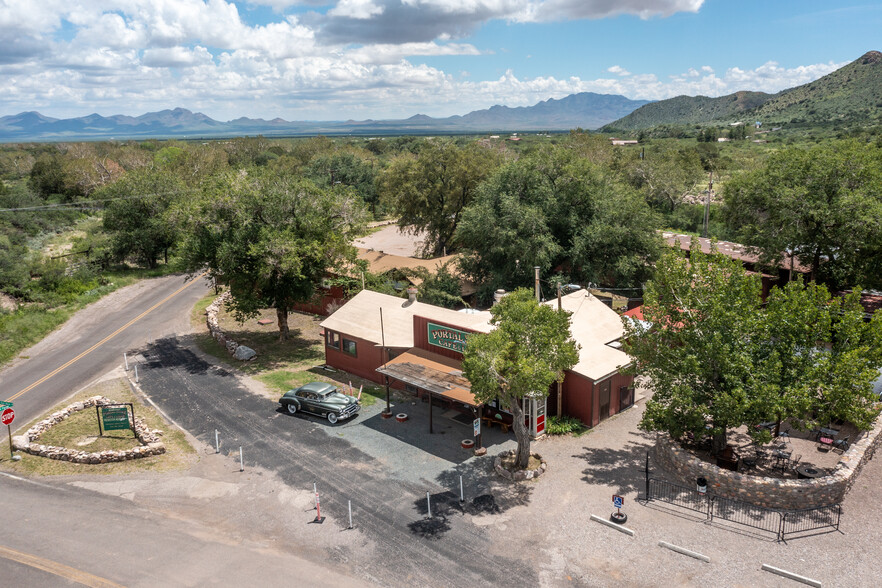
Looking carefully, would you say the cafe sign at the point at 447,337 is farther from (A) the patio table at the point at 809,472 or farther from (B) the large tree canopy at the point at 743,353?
(A) the patio table at the point at 809,472

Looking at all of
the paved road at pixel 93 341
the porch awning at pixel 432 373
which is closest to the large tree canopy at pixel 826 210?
the porch awning at pixel 432 373

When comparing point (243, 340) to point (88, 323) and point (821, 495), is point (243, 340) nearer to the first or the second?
point (88, 323)

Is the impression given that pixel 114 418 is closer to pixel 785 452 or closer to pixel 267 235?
pixel 267 235

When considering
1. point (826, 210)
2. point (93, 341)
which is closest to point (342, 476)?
point (93, 341)

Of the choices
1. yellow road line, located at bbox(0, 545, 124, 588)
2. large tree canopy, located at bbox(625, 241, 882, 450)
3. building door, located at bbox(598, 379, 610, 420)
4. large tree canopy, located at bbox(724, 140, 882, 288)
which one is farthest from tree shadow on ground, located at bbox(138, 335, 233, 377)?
large tree canopy, located at bbox(724, 140, 882, 288)

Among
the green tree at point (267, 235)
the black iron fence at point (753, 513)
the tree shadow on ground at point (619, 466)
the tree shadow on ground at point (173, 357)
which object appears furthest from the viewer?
the tree shadow on ground at point (173, 357)

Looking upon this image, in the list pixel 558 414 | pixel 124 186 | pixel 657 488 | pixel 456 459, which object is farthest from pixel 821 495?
pixel 124 186

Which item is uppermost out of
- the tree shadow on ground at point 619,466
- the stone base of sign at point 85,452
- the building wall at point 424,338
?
the building wall at point 424,338
